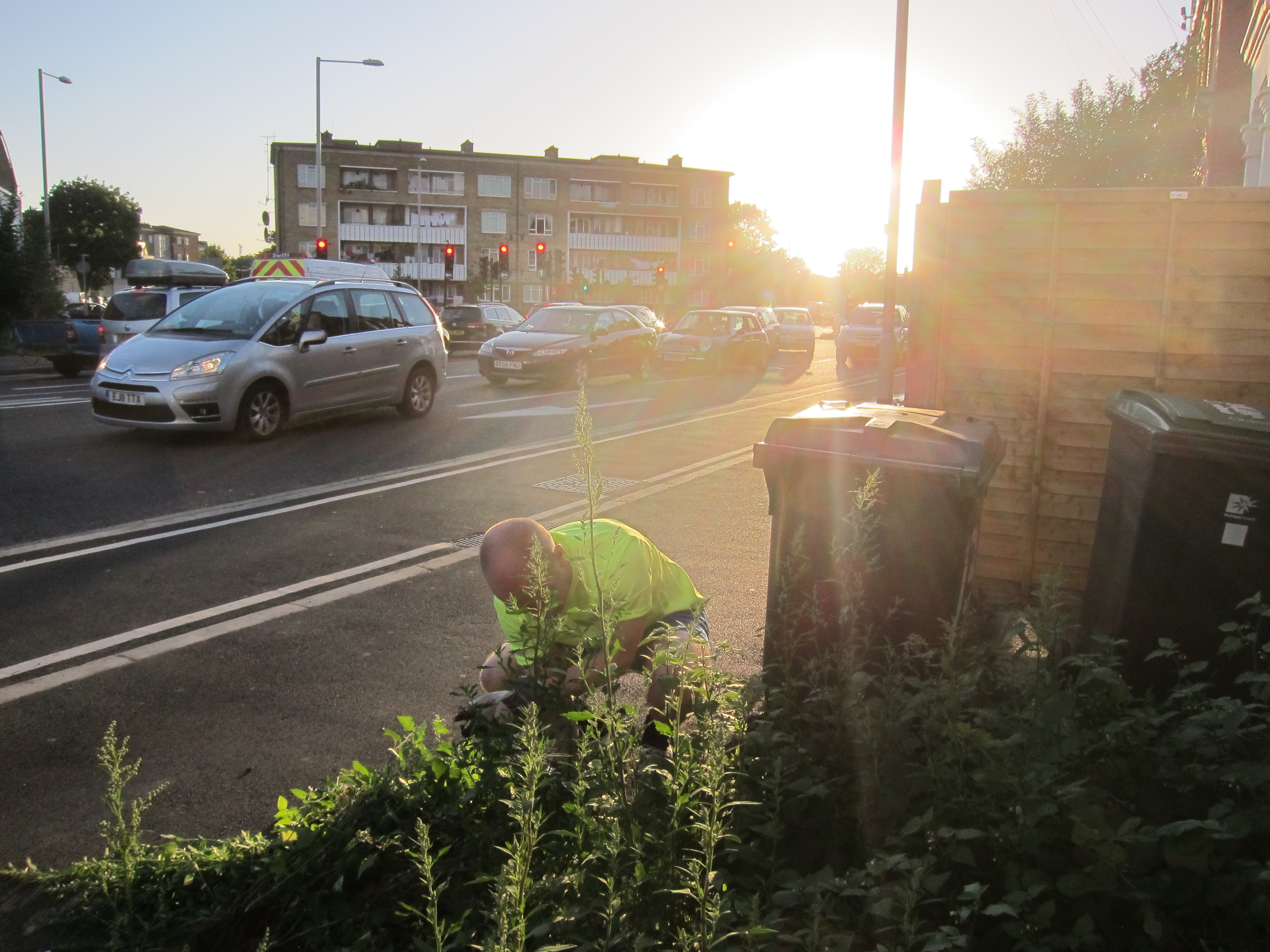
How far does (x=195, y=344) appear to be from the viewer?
1153 cm

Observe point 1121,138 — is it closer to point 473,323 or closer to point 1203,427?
point 473,323

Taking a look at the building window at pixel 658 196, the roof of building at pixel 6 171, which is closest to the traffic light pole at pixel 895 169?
the roof of building at pixel 6 171

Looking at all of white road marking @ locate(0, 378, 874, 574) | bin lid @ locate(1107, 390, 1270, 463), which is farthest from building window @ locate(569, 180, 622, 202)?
bin lid @ locate(1107, 390, 1270, 463)

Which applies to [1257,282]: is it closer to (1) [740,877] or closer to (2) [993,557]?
(2) [993,557]

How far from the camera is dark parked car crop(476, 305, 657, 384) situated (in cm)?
1920

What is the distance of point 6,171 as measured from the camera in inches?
1661

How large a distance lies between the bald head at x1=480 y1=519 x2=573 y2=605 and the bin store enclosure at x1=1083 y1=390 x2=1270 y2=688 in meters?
2.17

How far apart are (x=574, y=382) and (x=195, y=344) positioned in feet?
31.4

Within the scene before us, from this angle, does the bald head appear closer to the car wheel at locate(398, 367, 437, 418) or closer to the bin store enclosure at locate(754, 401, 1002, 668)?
the bin store enclosure at locate(754, 401, 1002, 668)

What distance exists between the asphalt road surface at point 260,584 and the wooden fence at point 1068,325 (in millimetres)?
1748

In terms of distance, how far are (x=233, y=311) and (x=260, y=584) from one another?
276 inches

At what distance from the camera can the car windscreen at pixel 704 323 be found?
25.4 meters

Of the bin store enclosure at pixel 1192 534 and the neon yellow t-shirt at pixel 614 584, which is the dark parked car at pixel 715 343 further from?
the neon yellow t-shirt at pixel 614 584

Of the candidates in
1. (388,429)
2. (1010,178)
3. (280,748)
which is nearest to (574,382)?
(388,429)
